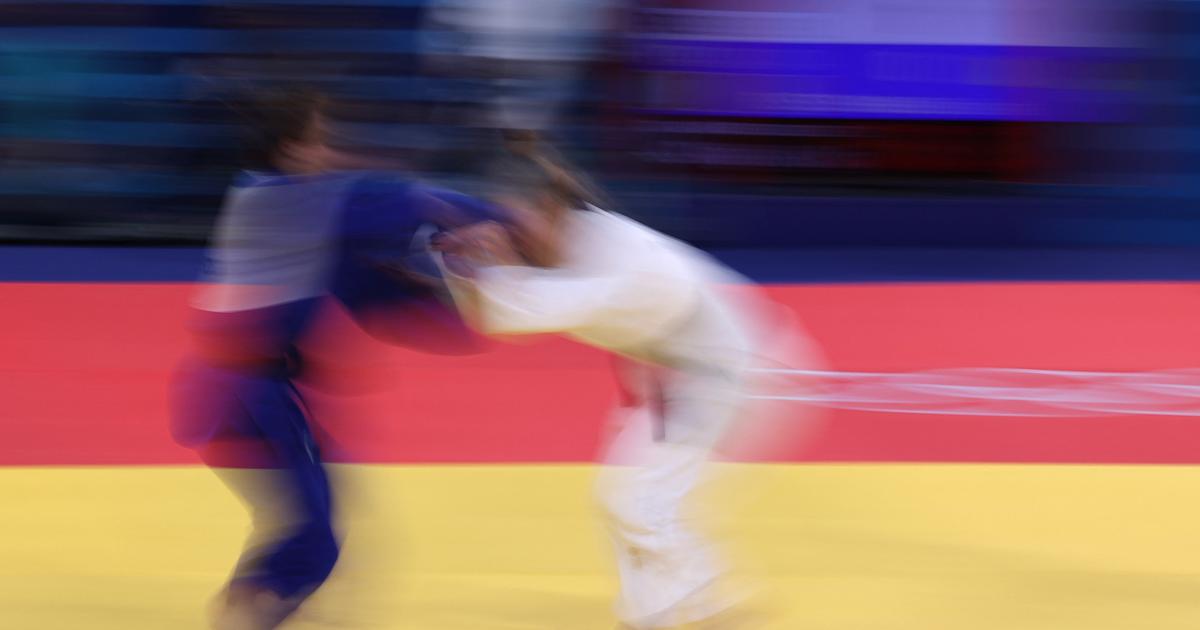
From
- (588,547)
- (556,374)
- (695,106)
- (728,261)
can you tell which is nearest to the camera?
(588,547)

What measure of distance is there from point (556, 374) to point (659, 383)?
3.55 metres

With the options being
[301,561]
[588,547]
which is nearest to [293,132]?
[301,561]

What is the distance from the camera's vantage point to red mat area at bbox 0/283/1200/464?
5816 mm

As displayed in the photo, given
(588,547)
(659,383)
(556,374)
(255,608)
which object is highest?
(659,383)

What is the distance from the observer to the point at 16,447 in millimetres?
5848

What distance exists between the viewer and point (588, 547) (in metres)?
4.62

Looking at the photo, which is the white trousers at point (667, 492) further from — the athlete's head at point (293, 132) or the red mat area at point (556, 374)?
the athlete's head at point (293, 132)

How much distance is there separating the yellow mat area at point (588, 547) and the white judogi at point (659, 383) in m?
0.48

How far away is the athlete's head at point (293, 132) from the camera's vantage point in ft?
10.7

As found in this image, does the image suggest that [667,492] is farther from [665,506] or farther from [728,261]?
[728,261]

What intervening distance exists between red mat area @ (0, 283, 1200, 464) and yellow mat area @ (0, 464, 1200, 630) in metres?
0.39

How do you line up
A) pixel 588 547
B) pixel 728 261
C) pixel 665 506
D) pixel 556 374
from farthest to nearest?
pixel 728 261 < pixel 556 374 < pixel 588 547 < pixel 665 506

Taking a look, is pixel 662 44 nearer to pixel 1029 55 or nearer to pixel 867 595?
pixel 1029 55

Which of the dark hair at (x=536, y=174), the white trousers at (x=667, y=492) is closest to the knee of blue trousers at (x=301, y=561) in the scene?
the white trousers at (x=667, y=492)
